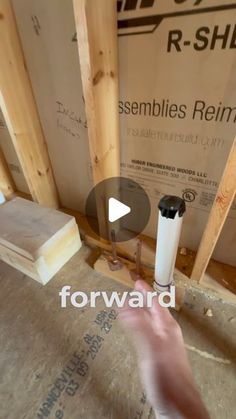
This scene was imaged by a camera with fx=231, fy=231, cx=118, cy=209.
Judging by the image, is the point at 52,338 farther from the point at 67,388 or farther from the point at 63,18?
the point at 63,18

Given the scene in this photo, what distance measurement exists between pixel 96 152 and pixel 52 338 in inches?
30.0

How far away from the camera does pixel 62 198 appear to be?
Result: 1.47 metres

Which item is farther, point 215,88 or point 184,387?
point 215,88

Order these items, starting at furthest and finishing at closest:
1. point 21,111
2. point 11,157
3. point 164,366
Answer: point 11,157 < point 21,111 < point 164,366

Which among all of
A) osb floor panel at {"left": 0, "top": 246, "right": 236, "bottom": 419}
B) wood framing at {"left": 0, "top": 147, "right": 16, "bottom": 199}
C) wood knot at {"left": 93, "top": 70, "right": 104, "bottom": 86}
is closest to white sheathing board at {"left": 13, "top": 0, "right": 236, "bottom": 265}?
wood knot at {"left": 93, "top": 70, "right": 104, "bottom": 86}

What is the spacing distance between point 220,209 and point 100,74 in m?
0.57

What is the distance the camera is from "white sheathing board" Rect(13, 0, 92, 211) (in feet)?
2.63

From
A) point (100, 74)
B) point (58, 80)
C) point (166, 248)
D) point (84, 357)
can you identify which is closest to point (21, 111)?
point (58, 80)

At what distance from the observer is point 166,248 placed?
32.8 inches

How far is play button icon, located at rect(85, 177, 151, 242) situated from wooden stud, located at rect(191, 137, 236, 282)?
349mm

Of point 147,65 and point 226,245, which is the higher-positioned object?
point 147,65

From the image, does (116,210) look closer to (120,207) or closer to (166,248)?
(120,207)

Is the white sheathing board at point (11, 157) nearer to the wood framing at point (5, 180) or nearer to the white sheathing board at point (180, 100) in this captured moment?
the wood framing at point (5, 180)

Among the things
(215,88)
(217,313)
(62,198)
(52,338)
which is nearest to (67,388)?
(52,338)
